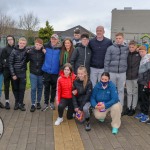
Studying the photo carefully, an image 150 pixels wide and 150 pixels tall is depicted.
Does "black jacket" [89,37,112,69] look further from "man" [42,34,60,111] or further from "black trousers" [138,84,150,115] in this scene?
"black trousers" [138,84,150,115]

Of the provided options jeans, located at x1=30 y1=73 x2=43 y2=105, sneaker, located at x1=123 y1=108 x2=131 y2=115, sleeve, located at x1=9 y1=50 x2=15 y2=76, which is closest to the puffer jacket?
sneaker, located at x1=123 y1=108 x2=131 y2=115

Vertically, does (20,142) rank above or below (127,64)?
below

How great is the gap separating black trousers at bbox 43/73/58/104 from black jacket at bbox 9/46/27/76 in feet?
2.00

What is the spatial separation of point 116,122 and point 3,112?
2.83 metres

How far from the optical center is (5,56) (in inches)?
265

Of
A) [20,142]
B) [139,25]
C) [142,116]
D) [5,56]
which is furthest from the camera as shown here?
[139,25]

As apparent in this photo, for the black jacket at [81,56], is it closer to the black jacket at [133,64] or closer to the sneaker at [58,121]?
the black jacket at [133,64]

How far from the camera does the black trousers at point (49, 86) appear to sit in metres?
6.83

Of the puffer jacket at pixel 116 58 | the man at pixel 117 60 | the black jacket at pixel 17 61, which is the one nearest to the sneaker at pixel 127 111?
the man at pixel 117 60

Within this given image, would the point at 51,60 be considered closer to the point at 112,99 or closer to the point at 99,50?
the point at 99,50

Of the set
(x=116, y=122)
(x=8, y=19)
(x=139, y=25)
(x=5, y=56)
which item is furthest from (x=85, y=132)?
(x=139, y=25)

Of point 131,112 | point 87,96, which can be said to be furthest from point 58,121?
point 131,112

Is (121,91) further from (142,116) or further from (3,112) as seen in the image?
(3,112)

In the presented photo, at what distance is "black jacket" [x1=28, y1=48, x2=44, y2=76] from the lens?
6.69m
